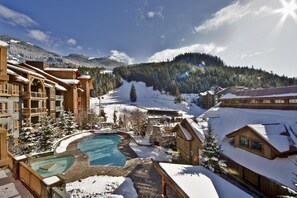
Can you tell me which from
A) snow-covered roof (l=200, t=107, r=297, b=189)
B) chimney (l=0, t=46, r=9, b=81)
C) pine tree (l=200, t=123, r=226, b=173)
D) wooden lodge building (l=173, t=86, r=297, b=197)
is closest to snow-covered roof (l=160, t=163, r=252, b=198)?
wooden lodge building (l=173, t=86, r=297, b=197)

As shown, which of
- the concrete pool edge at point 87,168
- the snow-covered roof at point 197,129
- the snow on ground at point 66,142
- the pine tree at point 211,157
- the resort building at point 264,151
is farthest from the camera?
the snow on ground at point 66,142

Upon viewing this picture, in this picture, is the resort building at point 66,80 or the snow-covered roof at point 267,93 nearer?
the snow-covered roof at point 267,93

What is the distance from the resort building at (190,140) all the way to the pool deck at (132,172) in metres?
4.43

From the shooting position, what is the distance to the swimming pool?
1850 centimetres

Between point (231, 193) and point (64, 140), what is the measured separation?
24.8m

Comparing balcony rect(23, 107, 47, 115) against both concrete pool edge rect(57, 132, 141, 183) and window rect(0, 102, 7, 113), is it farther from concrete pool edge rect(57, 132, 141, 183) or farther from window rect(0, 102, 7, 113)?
concrete pool edge rect(57, 132, 141, 183)

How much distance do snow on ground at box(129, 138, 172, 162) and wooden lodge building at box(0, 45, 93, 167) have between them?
13949 mm

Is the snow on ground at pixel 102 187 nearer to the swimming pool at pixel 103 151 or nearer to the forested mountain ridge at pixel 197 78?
the swimming pool at pixel 103 151

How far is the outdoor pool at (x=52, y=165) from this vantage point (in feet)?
50.3

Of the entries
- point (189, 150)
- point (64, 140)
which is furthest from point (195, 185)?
point (64, 140)

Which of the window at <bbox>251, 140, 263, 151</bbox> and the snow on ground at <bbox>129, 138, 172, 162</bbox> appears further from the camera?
the snow on ground at <bbox>129, 138, 172, 162</bbox>

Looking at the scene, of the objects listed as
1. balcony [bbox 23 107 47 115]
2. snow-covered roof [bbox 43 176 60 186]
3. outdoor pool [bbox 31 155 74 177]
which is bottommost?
outdoor pool [bbox 31 155 74 177]

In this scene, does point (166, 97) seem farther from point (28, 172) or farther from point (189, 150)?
point (28, 172)

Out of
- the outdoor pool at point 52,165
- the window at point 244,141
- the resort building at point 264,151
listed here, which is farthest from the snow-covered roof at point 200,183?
the outdoor pool at point 52,165
